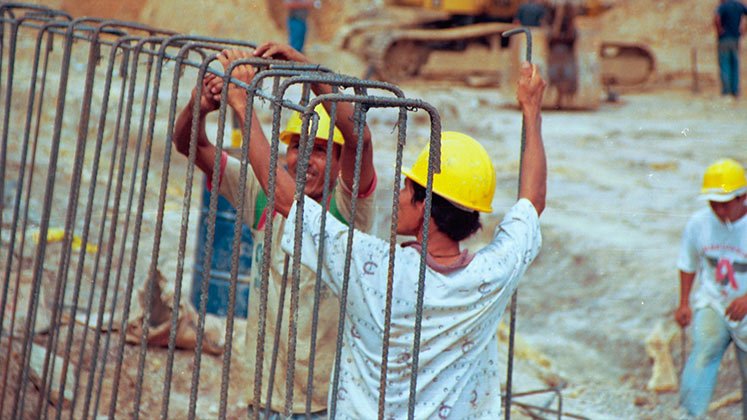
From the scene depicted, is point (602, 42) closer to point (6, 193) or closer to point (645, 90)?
point (645, 90)

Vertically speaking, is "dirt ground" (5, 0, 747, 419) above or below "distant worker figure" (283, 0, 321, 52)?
below

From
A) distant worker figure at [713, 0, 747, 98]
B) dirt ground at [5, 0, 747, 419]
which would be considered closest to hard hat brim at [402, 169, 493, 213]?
dirt ground at [5, 0, 747, 419]

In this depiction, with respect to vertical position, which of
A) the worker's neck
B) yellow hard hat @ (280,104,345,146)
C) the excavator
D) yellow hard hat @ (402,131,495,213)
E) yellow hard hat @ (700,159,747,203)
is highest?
the excavator

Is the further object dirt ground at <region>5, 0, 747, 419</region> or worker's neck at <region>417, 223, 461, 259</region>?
dirt ground at <region>5, 0, 747, 419</region>

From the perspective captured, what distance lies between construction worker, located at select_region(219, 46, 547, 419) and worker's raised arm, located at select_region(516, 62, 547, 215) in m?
0.07

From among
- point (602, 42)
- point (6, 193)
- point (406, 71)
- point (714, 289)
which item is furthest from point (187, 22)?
point (714, 289)

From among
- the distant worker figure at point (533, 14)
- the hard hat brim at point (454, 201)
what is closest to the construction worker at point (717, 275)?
the hard hat brim at point (454, 201)

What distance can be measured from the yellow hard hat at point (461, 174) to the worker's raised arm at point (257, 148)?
30 cm

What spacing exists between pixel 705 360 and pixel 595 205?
3.74 metres

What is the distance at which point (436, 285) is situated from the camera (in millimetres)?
2381

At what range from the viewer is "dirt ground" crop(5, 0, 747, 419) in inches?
249

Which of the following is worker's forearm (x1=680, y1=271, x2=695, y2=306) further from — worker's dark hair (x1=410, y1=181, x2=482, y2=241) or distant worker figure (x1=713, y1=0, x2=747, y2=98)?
distant worker figure (x1=713, y1=0, x2=747, y2=98)

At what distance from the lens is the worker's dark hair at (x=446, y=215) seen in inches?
97.5

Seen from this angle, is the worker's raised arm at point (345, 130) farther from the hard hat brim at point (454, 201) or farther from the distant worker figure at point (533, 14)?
the distant worker figure at point (533, 14)
